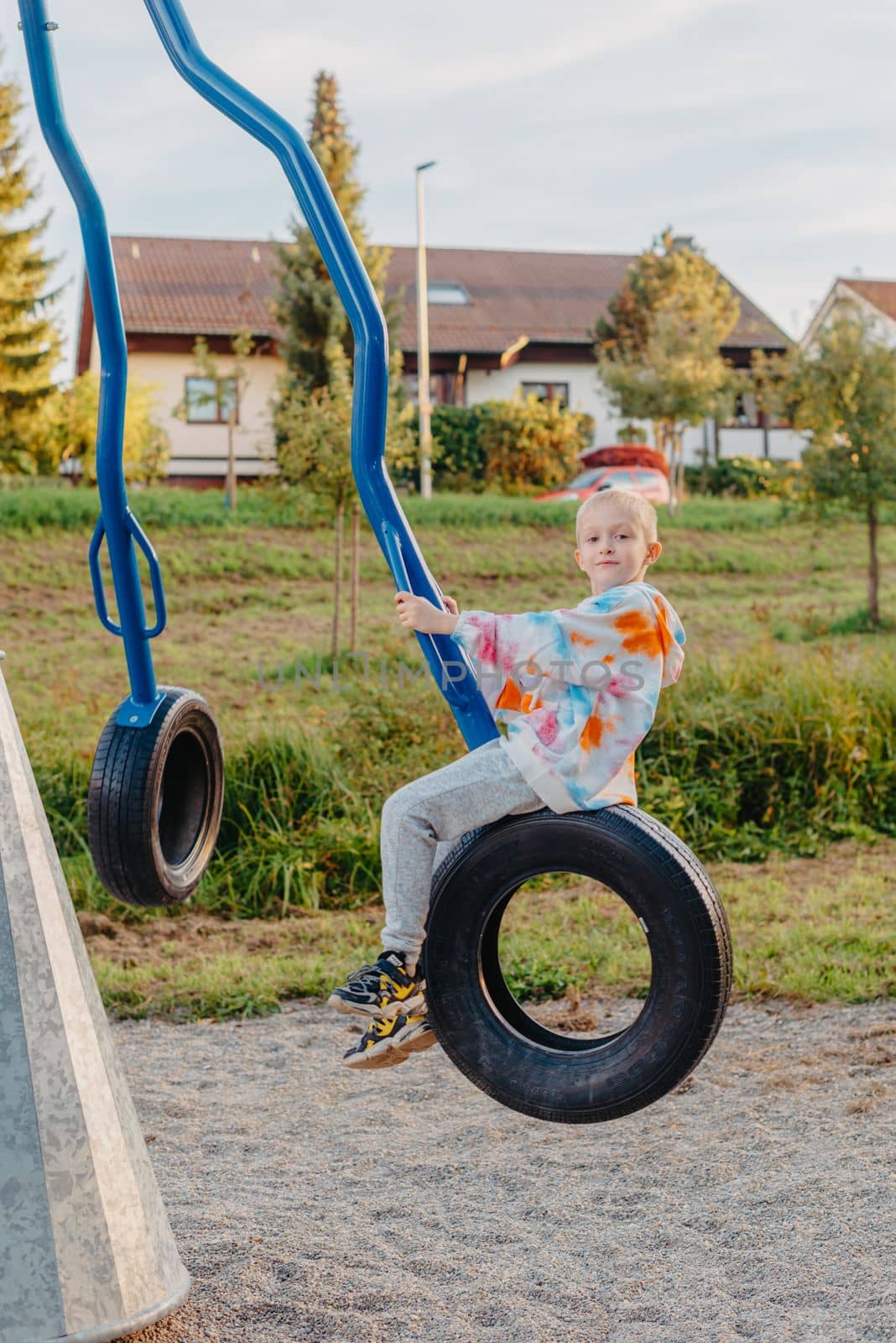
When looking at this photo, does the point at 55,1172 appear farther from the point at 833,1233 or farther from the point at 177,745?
the point at 833,1233

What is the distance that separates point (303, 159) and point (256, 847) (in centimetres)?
564

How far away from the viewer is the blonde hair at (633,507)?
3057 mm

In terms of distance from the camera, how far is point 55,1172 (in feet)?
A: 10.6

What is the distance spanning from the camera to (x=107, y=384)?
368cm

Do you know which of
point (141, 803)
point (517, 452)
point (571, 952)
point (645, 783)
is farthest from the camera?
point (517, 452)

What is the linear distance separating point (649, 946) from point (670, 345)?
24.1 metres

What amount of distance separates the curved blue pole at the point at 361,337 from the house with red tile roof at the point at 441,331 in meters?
26.9

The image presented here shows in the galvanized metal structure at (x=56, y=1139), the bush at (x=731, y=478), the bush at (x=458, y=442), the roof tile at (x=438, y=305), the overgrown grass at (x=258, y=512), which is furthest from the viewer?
the roof tile at (x=438, y=305)

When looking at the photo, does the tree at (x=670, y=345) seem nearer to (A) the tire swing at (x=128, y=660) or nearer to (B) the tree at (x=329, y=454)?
(B) the tree at (x=329, y=454)

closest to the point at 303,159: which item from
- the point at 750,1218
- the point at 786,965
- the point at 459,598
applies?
the point at 750,1218

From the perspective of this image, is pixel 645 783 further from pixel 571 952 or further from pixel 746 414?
pixel 746 414

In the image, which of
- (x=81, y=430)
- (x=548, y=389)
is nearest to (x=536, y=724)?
(x=81, y=430)

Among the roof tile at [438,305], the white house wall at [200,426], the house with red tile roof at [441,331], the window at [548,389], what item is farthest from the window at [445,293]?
the white house wall at [200,426]

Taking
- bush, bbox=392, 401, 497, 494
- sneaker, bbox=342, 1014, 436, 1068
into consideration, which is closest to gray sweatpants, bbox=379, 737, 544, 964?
sneaker, bbox=342, 1014, 436, 1068
